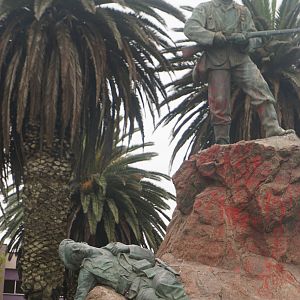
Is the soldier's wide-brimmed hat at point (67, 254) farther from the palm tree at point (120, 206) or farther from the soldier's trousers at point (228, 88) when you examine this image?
the palm tree at point (120, 206)

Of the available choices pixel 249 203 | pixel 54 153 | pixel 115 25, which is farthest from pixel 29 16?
pixel 249 203

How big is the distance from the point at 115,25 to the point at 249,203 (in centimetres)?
722

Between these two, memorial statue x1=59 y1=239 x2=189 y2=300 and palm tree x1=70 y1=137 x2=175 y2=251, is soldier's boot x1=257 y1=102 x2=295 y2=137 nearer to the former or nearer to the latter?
memorial statue x1=59 y1=239 x2=189 y2=300

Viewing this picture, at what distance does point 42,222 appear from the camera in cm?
1300

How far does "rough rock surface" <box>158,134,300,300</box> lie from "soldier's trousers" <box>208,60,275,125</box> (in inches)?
31.5

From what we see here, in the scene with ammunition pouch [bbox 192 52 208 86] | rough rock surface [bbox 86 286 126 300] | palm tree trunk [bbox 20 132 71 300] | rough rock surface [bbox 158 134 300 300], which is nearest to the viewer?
rough rock surface [bbox 86 286 126 300]

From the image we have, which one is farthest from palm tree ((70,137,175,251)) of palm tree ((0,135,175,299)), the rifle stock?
the rifle stock

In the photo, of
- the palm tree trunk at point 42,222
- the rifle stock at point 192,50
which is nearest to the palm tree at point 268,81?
the palm tree trunk at point 42,222

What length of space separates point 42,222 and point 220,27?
6318 mm

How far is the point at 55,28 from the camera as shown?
13.7 m

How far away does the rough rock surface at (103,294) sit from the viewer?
238 inches

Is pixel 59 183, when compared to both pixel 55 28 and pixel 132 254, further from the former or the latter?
pixel 132 254

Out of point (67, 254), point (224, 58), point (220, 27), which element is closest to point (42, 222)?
point (224, 58)

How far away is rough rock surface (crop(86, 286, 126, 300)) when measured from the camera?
6.04 m
